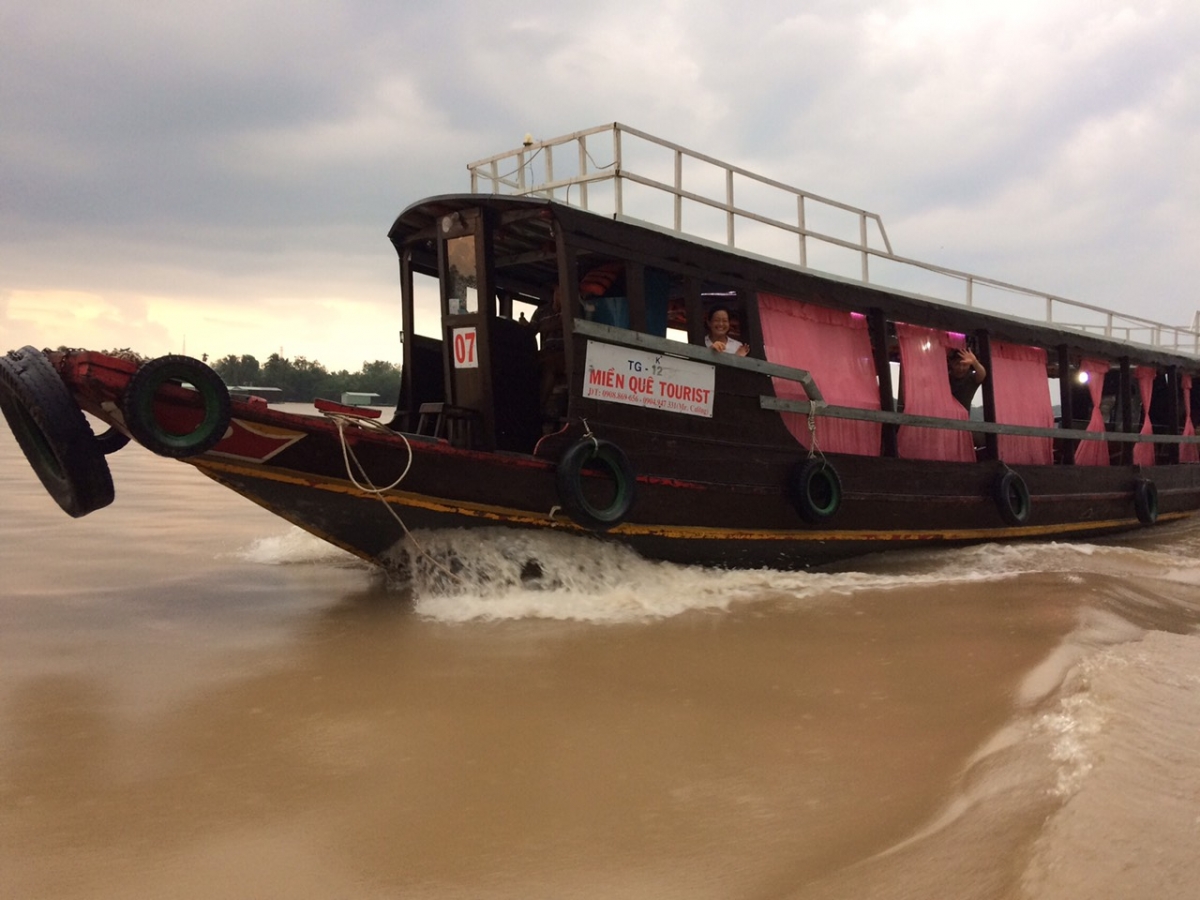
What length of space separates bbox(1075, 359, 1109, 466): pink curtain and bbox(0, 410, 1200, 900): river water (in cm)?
418

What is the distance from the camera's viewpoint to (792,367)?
20.1ft

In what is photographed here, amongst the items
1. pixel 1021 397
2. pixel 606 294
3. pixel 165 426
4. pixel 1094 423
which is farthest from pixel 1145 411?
pixel 165 426

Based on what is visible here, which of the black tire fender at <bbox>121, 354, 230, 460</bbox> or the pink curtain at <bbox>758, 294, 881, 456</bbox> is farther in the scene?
the pink curtain at <bbox>758, 294, 881, 456</bbox>

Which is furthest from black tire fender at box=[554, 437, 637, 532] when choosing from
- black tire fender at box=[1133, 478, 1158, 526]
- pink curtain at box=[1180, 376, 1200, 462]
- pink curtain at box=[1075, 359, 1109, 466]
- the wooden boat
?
pink curtain at box=[1180, 376, 1200, 462]

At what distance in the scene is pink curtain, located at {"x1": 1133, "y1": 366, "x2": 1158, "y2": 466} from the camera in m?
10.0

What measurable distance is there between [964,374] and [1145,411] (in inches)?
174

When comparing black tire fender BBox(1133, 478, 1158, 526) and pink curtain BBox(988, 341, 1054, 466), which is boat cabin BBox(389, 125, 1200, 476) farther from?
black tire fender BBox(1133, 478, 1158, 526)

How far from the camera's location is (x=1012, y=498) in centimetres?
776

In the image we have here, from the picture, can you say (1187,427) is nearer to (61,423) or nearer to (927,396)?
(927,396)

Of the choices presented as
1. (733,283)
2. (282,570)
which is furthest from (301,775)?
(733,283)

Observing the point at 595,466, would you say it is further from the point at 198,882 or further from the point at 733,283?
the point at 198,882

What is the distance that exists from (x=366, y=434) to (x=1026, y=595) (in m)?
4.19

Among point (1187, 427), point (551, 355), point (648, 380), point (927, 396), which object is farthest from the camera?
point (1187, 427)

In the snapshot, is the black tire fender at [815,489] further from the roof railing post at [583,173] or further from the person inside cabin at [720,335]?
the roof railing post at [583,173]
